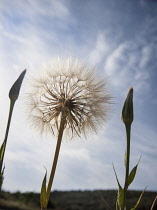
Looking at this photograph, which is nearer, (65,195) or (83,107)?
(83,107)

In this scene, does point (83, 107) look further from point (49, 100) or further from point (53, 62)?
point (53, 62)

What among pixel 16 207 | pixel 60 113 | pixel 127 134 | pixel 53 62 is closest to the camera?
pixel 127 134

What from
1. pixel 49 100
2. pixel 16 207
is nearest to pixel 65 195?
pixel 16 207

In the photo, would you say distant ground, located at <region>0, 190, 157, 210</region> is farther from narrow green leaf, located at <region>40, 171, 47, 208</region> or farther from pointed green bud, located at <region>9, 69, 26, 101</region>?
pointed green bud, located at <region>9, 69, 26, 101</region>

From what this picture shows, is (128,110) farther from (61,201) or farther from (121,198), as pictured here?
(61,201)

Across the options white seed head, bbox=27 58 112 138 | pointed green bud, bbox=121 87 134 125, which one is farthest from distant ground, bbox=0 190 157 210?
pointed green bud, bbox=121 87 134 125

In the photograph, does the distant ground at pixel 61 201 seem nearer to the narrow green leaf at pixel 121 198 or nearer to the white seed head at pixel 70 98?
the white seed head at pixel 70 98

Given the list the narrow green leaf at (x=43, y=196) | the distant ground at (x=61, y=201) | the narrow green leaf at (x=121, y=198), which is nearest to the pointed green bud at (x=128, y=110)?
the narrow green leaf at (x=121, y=198)

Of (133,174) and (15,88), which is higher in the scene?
(15,88)
